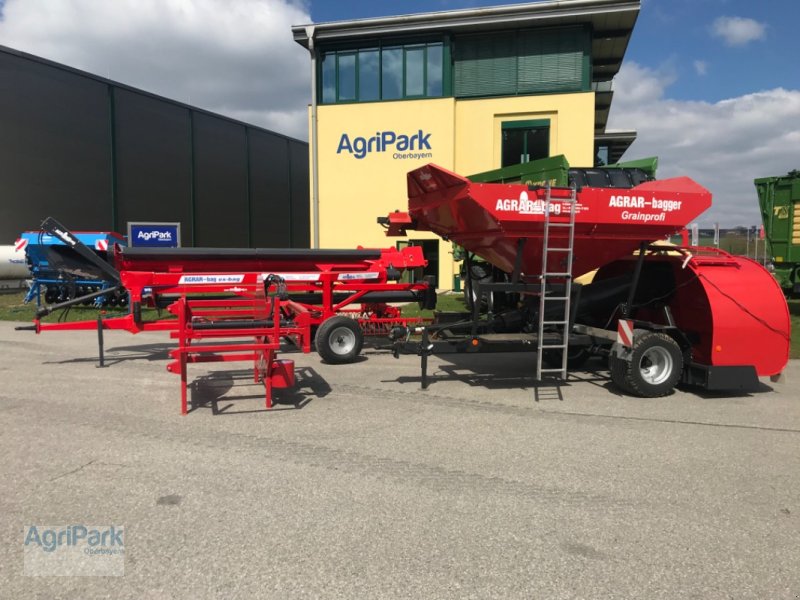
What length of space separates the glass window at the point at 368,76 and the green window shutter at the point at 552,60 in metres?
4.93

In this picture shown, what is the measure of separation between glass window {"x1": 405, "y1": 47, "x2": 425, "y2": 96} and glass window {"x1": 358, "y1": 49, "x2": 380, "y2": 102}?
107cm

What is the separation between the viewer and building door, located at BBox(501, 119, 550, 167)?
18797mm

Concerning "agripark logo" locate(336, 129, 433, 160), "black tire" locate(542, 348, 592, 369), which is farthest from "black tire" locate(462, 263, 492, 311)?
"agripark logo" locate(336, 129, 433, 160)

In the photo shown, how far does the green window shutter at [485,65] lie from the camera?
18.9 m

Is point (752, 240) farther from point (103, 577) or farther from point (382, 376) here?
point (103, 577)

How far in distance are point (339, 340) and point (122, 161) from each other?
76.2ft

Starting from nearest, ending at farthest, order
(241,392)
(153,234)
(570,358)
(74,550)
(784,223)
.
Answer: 1. (74,550)
2. (241,392)
3. (570,358)
4. (784,223)
5. (153,234)

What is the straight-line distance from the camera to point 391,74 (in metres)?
19.5

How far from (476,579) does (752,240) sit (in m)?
26.7

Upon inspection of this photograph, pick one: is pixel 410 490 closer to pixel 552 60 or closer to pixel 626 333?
pixel 626 333

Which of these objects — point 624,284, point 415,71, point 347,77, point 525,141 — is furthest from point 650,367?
point 347,77

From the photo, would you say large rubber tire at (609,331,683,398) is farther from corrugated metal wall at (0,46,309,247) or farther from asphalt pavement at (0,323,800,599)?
corrugated metal wall at (0,46,309,247)

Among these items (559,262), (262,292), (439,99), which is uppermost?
(439,99)

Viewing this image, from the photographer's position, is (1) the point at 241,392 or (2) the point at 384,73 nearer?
(1) the point at 241,392
